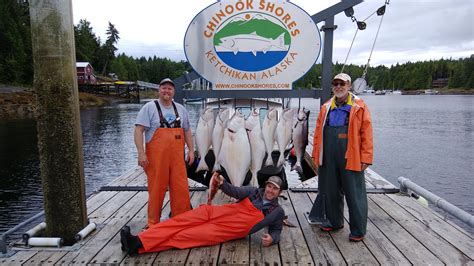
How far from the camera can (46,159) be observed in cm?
324

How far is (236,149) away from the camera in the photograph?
3859 millimetres

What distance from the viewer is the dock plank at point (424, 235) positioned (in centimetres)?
315

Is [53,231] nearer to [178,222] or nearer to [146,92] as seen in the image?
[178,222]

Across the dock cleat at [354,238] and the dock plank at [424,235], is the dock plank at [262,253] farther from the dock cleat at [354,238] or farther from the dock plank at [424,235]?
the dock plank at [424,235]

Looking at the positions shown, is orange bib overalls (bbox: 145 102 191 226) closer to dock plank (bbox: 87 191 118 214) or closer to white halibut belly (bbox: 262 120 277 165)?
white halibut belly (bbox: 262 120 277 165)

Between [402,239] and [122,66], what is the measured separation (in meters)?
87.6

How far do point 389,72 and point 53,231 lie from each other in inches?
5290

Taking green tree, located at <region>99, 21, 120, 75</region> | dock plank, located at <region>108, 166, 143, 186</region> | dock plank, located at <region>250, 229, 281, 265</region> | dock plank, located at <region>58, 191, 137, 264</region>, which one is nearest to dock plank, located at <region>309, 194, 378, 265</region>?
dock plank, located at <region>250, 229, 281, 265</region>

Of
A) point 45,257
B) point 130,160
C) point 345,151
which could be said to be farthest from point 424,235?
point 130,160

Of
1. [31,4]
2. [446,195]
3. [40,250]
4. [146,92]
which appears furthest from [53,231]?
[146,92]

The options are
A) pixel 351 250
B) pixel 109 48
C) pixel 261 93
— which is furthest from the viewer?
pixel 109 48

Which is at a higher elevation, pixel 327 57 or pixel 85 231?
pixel 327 57

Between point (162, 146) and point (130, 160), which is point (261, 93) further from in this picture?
point (130, 160)

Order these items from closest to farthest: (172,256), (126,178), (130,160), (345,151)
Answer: (172,256) → (345,151) → (126,178) → (130,160)
